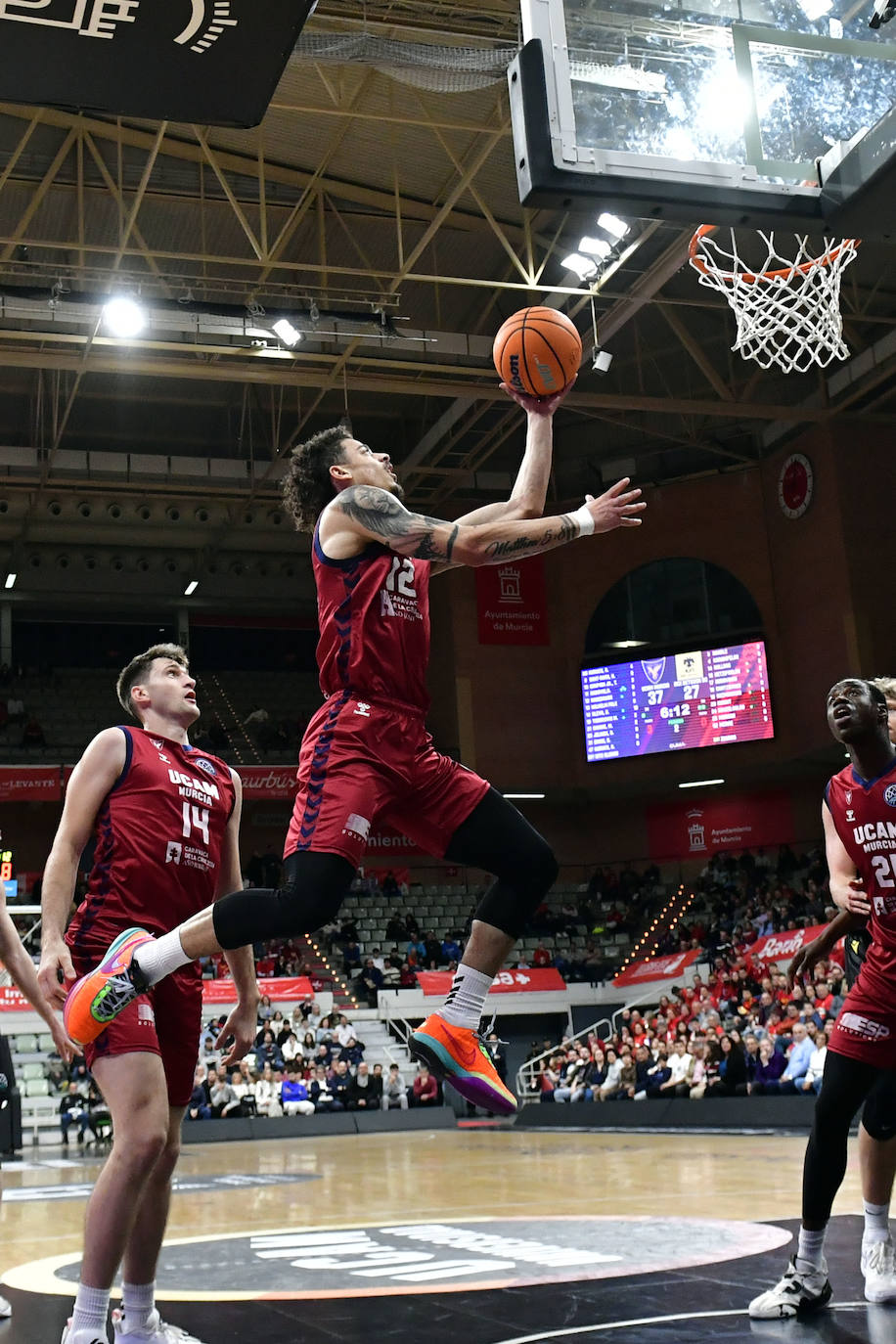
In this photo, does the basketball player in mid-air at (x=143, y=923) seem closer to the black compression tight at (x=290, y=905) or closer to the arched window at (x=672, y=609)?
the black compression tight at (x=290, y=905)

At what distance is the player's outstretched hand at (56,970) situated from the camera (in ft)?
14.1

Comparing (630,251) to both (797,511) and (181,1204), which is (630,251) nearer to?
(797,511)

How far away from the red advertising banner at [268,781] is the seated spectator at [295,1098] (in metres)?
8.92

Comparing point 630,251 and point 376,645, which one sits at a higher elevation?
point 630,251

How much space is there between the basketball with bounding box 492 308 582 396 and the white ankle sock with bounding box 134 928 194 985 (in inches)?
91.8

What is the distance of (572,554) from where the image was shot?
30203 mm

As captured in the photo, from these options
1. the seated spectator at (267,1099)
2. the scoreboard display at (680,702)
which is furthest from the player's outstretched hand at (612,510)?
the scoreboard display at (680,702)

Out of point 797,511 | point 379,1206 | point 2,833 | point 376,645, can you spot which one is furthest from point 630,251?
point 2,833

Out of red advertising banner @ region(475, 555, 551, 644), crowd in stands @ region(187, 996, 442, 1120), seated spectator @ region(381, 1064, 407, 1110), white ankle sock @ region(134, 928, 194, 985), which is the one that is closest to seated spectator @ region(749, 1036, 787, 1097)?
crowd in stands @ region(187, 996, 442, 1120)

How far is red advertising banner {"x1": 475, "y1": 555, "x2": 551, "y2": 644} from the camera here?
99.8 feet

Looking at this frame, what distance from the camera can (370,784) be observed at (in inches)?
175

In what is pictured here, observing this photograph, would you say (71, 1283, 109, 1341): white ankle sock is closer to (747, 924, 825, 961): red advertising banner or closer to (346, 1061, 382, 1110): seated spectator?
(346, 1061, 382, 1110): seated spectator

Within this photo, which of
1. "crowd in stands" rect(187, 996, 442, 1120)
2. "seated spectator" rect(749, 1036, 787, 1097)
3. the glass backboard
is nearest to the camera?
the glass backboard

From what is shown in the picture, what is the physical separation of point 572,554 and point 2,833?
47.8 ft
